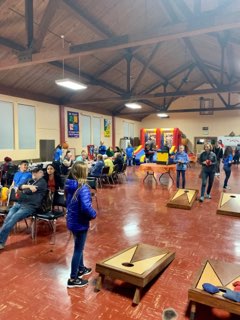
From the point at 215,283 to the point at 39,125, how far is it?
9317mm

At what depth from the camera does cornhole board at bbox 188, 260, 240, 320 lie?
195 cm

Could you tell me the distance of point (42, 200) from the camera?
12.1 ft

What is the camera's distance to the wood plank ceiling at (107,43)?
4.01m

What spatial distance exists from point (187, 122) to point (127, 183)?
438 inches

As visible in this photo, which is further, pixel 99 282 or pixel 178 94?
pixel 178 94

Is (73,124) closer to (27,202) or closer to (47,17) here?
(47,17)

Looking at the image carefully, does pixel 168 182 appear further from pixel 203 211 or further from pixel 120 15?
pixel 120 15

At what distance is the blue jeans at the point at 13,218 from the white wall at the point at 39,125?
18.8ft

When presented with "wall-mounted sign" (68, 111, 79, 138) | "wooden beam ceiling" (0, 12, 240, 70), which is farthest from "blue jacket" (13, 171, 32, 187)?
"wall-mounted sign" (68, 111, 79, 138)

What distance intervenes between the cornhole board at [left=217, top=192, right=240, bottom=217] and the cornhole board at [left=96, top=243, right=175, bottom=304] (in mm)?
2417

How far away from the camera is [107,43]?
433 cm

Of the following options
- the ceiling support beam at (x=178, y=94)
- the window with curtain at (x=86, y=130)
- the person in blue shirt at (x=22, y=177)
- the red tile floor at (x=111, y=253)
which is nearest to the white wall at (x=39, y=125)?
the ceiling support beam at (x=178, y=94)


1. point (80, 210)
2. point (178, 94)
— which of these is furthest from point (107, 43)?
point (178, 94)

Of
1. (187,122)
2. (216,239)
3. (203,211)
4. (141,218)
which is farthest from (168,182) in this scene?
(187,122)
